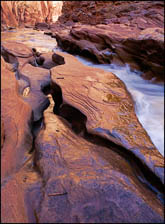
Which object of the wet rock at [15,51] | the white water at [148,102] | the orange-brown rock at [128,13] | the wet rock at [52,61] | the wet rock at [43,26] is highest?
the wet rock at [43,26]

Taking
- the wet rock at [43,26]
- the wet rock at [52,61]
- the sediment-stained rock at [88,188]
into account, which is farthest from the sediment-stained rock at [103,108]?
the wet rock at [43,26]

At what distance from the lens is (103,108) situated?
2.38 meters

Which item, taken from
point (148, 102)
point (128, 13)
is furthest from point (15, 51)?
point (128, 13)

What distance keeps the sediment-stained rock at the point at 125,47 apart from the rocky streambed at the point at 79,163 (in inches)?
114

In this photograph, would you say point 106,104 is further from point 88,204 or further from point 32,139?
point 88,204

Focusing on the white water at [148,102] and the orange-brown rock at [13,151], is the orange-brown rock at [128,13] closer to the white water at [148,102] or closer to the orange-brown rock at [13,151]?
the white water at [148,102]

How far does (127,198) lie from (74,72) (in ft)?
9.28

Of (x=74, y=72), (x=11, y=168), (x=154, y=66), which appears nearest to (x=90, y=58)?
(x=154, y=66)

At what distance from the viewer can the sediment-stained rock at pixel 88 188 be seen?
108 cm

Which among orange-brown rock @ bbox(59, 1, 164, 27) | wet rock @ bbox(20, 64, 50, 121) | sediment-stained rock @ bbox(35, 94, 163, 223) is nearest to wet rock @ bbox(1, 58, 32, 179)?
sediment-stained rock @ bbox(35, 94, 163, 223)

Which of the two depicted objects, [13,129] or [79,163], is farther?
[13,129]

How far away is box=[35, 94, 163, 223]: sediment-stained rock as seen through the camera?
108 cm

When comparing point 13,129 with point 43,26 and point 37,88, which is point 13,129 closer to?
point 37,88

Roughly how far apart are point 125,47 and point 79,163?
17.9 ft
